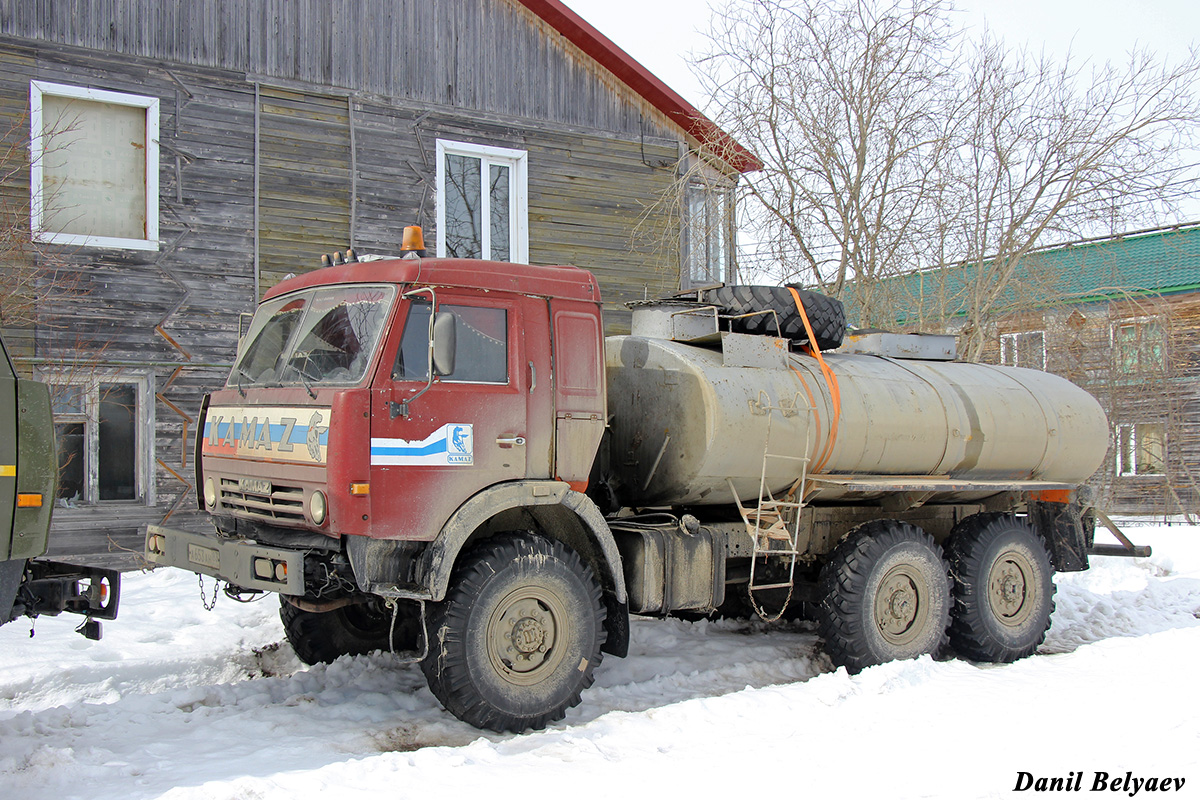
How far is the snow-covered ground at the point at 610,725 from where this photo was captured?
4.52m

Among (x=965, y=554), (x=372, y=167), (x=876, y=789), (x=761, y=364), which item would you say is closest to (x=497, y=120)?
(x=372, y=167)

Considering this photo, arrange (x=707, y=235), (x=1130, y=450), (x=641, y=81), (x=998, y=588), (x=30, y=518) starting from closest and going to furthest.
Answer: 1. (x=30, y=518)
2. (x=998, y=588)
3. (x=707, y=235)
4. (x=641, y=81)
5. (x=1130, y=450)

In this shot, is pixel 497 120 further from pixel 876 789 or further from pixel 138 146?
pixel 876 789

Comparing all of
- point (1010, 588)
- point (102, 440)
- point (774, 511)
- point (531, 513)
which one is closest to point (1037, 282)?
point (1010, 588)

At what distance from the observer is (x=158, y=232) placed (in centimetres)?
1149

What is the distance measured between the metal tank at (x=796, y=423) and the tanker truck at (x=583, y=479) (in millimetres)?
24

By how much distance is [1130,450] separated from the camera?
78.2 feet

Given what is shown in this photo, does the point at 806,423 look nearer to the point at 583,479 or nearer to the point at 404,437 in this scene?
the point at 583,479

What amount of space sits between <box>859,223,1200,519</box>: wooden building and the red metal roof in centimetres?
558

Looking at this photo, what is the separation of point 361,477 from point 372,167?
859 centimetres

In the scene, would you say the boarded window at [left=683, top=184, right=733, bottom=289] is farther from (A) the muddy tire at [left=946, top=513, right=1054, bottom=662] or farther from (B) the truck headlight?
(B) the truck headlight

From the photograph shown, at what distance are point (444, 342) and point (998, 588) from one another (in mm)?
5560

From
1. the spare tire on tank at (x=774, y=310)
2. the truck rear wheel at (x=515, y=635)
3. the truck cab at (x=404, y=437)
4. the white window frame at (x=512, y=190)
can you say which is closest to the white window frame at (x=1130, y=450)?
the white window frame at (x=512, y=190)

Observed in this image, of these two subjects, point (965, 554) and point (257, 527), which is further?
point (965, 554)
